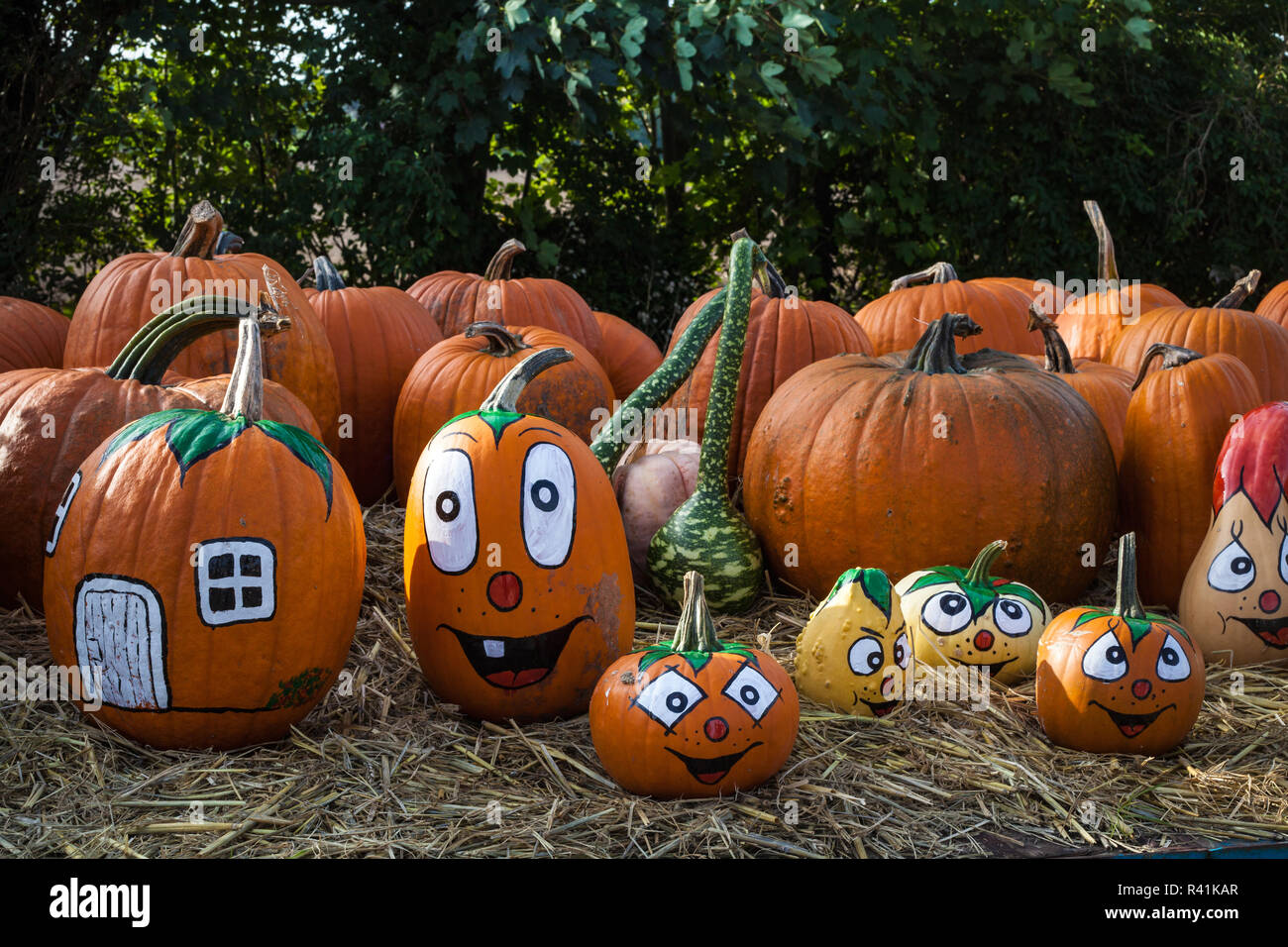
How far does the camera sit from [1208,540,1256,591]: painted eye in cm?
298

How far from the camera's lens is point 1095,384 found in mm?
3994

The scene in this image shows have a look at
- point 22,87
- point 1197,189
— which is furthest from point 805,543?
point 1197,189

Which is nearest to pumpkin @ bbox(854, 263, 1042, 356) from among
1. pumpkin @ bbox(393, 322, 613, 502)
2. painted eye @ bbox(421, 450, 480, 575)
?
pumpkin @ bbox(393, 322, 613, 502)

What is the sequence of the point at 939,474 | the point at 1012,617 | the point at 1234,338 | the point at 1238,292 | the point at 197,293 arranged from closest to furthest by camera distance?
the point at 1012,617 < the point at 939,474 < the point at 197,293 < the point at 1234,338 < the point at 1238,292

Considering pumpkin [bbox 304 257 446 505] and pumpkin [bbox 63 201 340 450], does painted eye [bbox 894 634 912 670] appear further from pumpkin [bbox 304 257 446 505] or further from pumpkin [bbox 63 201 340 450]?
pumpkin [bbox 304 257 446 505]

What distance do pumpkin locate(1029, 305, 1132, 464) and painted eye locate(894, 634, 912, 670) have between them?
1.57 meters

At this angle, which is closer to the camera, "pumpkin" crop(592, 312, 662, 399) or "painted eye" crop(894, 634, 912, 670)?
"painted eye" crop(894, 634, 912, 670)

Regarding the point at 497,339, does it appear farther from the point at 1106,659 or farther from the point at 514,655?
the point at 1106,659

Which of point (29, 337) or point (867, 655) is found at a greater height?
point (29, 337)

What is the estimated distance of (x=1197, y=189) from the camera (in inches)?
364

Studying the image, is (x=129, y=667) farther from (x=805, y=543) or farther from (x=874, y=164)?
(x=874, y=164)

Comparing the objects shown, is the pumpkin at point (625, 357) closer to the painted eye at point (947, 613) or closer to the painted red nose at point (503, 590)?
the painted eye at point (947, 613)

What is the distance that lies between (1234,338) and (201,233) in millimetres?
3701

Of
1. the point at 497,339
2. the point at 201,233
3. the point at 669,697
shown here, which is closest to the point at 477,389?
the point at 497,339
